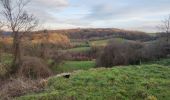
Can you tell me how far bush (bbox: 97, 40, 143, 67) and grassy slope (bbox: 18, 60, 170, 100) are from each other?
81.7 ft

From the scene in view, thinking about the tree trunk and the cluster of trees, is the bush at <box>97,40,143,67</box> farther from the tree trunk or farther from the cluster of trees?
the tree trunk

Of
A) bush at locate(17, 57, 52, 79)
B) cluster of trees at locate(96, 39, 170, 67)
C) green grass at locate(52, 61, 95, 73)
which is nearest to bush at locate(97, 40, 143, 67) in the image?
cluster of trees at locate(96, 39, 170, 67)

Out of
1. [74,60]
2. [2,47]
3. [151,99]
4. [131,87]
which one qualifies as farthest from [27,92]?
[74,60]

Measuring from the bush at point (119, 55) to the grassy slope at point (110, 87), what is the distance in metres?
24.9

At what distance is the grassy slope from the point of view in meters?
10.0

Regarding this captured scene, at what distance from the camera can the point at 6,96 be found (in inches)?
413

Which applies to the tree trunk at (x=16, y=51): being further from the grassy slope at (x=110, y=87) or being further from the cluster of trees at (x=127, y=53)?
the grassy slope at (x=110, y=87)

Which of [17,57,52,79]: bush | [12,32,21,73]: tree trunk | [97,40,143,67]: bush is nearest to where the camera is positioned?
[17,57,52,79]: bush

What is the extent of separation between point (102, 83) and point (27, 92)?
8.88 feet

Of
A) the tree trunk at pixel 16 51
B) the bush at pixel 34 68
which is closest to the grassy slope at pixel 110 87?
the bush at pixel 34 68

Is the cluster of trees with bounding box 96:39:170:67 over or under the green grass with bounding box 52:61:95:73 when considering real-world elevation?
over

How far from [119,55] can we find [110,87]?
27.5 meters

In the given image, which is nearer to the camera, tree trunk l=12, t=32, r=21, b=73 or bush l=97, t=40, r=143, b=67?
tree trunk l=12, t=32, r=21, b=73

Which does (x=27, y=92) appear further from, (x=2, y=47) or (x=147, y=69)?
(x=2, y=47)
